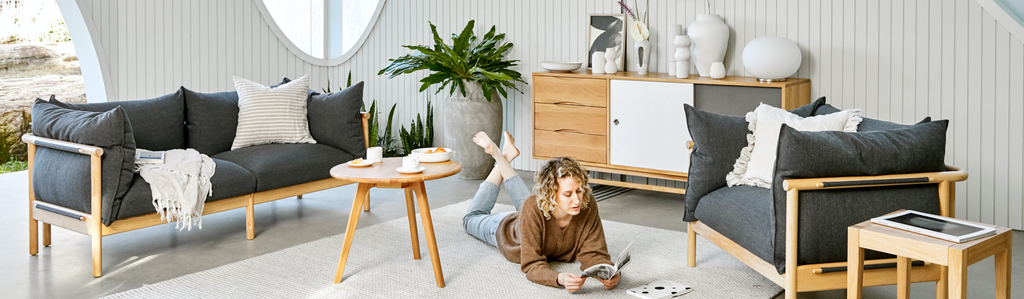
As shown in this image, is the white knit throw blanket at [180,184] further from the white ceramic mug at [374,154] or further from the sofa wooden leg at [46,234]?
the white ceramic mug at [374,154]

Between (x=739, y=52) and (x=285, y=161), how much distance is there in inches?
115

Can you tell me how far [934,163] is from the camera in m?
2.84

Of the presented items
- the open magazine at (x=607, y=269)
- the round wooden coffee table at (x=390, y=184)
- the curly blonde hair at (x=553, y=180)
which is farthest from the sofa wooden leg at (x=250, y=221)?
the open magazine at (x=607, y=269)

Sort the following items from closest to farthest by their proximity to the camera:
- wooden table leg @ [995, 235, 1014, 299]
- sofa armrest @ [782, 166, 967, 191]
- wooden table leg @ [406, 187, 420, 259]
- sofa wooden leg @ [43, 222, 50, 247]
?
1. wooden table leg @ [995, 235, 1014, 299]
2. sofa armrest @ [782, 166, 967, 191]
3. wooden table leg @ [406, 187, 420, 259]
4. sofa wooden leg @ [43, 222, 50, 247]

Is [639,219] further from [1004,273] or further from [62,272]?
[62,272]

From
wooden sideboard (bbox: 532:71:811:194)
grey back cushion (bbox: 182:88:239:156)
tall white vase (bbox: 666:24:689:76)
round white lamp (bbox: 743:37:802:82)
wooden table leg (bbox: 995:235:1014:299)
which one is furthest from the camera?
tall white vase (bbox: 666:24:689:76)

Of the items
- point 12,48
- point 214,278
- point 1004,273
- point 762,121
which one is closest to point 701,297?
point 762,121

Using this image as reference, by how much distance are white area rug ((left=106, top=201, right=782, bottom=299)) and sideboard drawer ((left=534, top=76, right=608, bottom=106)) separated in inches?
53.5

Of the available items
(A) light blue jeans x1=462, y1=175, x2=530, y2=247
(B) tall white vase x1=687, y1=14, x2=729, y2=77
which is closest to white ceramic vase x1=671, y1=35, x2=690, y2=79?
(B) tall white vase x1=687, y1=14, x2=729, y2=77

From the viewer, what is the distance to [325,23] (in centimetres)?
732

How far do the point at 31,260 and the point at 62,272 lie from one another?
340 millimetres

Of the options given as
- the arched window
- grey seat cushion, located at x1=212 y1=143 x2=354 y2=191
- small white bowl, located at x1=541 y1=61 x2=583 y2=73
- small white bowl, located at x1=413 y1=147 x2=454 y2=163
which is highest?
the arched window

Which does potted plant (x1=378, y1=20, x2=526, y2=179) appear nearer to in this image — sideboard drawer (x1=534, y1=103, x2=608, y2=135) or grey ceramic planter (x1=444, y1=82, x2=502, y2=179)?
grey ceramic planter (x1=444, y1=82, x2=502, y2=179)

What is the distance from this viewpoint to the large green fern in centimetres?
593
